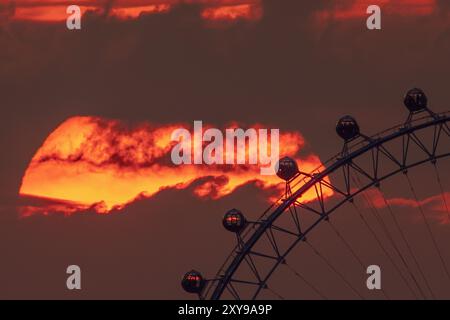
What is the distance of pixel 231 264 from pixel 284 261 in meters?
3.10

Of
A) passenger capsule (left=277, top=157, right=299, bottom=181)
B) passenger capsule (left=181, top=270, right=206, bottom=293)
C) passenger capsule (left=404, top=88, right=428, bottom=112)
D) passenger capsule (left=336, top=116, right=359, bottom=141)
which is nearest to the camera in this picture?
passenger capsule (left=336, top=116, right=359, bottom=141)

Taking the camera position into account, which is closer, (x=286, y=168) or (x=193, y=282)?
(x=286, y=168)

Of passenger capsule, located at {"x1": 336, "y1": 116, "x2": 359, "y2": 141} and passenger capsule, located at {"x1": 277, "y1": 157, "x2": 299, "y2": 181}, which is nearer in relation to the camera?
passenger capsule, located at {"x1": 336, "y1": 116, "x2": 359, "y2": 141}

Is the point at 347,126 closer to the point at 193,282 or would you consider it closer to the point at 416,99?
the point at 416,99

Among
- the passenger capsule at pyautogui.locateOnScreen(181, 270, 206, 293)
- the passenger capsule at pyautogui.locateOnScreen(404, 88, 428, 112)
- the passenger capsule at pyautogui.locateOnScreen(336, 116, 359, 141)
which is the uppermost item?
the passenger capsule at pyautogui.locateOnScreen(404, 88, 428, 112)

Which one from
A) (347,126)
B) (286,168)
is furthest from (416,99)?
(286,168)

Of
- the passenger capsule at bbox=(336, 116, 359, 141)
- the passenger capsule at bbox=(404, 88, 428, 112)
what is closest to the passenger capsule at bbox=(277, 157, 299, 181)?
the passenger capsule at bbox=(336, 116, 359, 141)

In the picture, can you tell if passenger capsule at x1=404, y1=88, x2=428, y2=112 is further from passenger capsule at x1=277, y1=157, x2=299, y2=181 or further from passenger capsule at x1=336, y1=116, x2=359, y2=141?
passenger capsule at x1=277, y1=157, x2=299, y2=181

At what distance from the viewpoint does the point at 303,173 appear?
107750 mm

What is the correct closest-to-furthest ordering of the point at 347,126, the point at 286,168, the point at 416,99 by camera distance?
the point at 347,126
the point at 416,99
the point at 286,168

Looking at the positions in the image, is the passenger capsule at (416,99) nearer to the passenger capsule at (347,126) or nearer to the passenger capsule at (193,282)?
the passenger capsule at (347,126)
